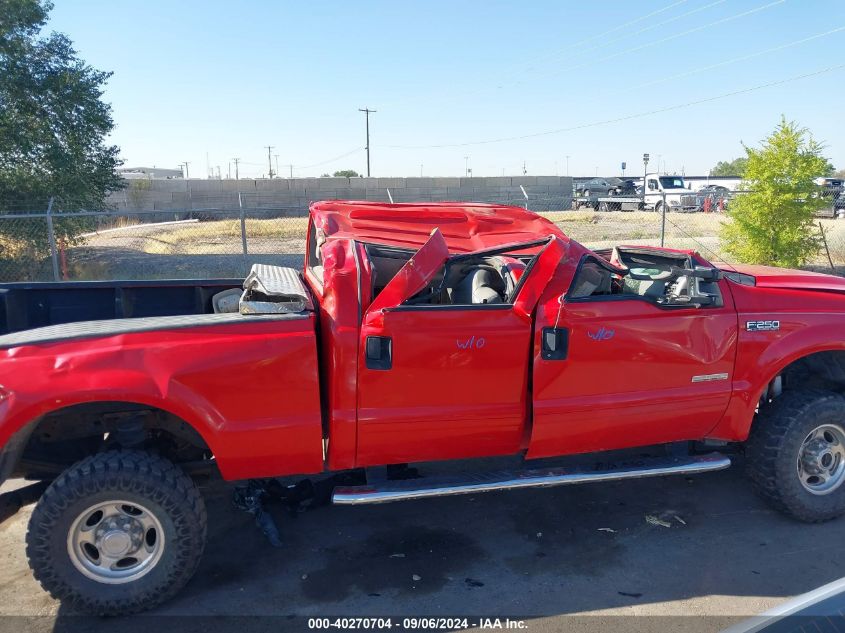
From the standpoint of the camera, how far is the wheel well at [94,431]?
356 centimetres

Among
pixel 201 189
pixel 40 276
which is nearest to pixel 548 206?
pixel 201 189

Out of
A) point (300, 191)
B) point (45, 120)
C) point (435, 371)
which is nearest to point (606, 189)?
point (300, 191)

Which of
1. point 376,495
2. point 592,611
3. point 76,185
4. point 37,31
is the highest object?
point 37,31

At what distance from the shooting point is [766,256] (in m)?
12.2

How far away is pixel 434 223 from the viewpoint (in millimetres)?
5535

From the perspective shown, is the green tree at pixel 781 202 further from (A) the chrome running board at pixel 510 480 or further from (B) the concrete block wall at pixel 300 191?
(B) the concrete block wall at pixel 300 191

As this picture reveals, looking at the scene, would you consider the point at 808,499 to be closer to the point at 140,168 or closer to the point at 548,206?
the point at 548,206

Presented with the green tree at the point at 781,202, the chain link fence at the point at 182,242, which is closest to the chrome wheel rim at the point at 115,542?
the chain link fence at the point at 182,242

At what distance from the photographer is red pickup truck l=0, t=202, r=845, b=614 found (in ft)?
11.0

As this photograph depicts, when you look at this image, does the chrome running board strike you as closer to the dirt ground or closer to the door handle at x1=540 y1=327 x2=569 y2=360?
the dirt ground

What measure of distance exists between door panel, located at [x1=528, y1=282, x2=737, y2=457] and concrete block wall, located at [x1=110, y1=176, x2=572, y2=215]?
29454 mm

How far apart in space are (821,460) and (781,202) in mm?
8758

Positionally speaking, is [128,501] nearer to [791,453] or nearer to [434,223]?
[434,223]

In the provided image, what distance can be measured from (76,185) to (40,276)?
3021 millimetres
